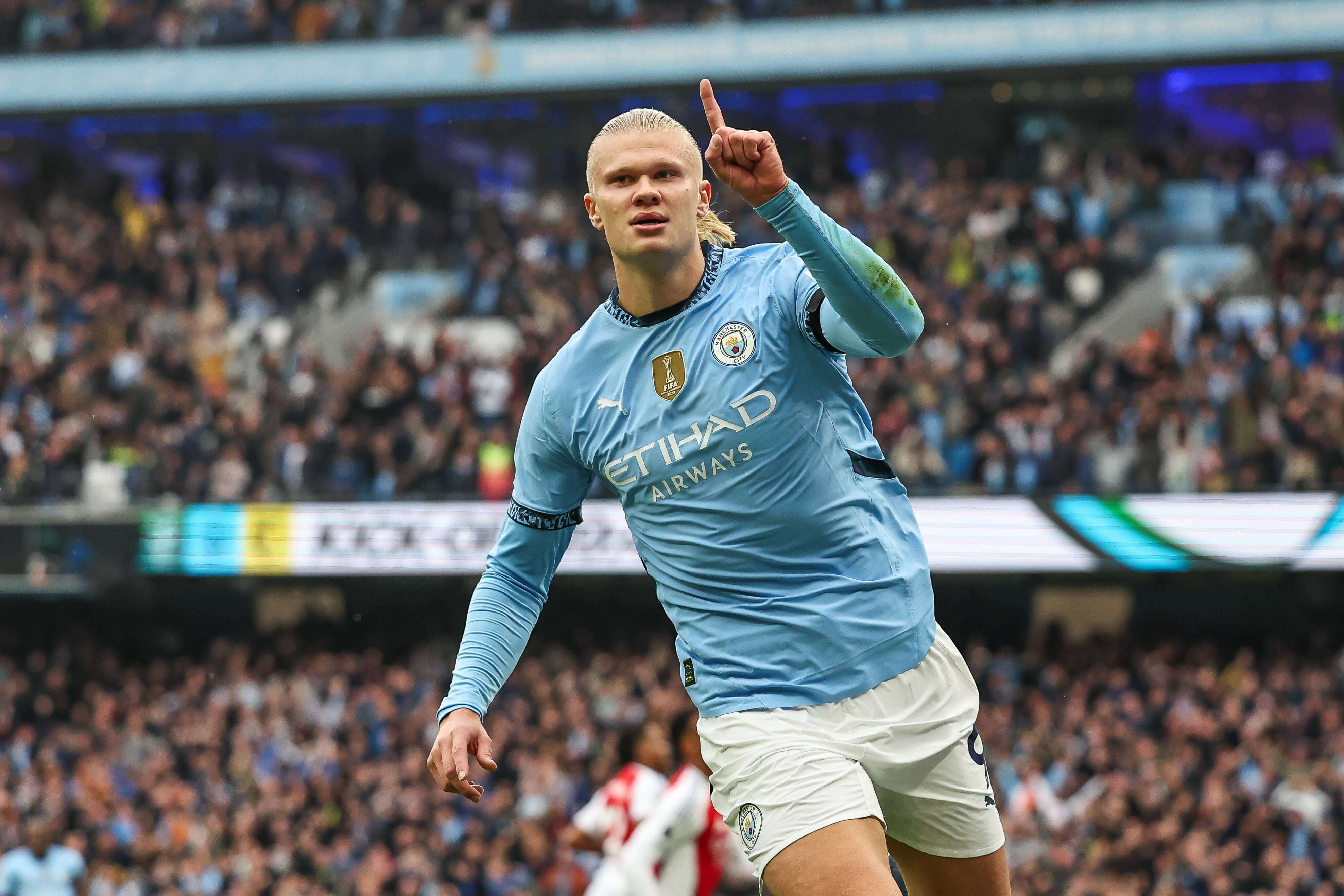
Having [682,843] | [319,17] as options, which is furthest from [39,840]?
[319,17]

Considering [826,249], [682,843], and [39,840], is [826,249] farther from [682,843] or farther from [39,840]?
[39,840]

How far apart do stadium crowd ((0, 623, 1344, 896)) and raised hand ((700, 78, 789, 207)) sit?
337 inches

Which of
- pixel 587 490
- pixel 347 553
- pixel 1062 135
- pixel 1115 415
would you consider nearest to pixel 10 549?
pixel 347 553

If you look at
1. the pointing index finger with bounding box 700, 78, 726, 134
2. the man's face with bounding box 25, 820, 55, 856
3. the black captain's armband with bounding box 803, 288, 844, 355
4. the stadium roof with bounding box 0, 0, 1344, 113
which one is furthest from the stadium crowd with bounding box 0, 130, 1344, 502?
the pointing index finger with bounding box 700, 78, 726, 134

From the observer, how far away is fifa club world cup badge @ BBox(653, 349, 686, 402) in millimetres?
3559

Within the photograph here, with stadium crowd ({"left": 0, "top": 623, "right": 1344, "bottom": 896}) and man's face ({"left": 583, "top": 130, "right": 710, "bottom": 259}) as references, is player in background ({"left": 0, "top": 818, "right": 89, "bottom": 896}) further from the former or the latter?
man's face ({"left": 583, "top": 130, "right": 710, "bottom": 259})

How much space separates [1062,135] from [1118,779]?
11106 millimetres

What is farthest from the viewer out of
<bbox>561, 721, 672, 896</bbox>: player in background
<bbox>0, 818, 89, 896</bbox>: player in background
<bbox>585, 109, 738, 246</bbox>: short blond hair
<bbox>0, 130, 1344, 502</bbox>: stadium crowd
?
<bbox>0, 130, 1344, 502</bbox>: stadium crowd

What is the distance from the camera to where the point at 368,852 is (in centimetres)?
1384

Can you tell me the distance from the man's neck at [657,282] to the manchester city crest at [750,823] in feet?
0.71

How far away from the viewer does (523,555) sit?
390 cm

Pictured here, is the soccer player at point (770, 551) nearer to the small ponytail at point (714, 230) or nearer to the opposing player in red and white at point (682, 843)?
the small ponytail at point (714, 230)

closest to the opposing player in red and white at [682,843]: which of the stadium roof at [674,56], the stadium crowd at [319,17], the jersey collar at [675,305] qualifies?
the jersey collar at [675,305]

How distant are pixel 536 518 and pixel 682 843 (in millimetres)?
3338
